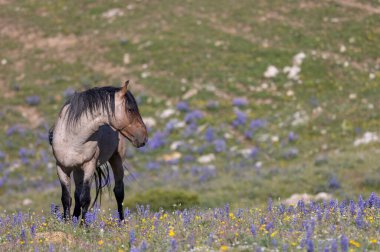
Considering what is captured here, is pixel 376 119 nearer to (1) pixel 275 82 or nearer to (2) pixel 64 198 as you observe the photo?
(1) pixel 275 82

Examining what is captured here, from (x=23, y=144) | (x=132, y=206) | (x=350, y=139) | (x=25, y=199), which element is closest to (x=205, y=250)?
(x=132, y=206)

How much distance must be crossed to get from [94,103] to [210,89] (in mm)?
24589

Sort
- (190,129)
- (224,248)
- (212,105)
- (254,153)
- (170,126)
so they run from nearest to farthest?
(224,248) < (254,153) < (190,129) < (170,126) < (212,105)

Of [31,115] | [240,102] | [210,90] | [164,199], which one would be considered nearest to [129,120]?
[164,199]

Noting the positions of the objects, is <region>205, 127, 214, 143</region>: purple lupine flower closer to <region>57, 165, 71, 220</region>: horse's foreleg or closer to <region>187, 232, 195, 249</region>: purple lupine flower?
<region>57, 165, 71, 220</region>: horse's foreleg

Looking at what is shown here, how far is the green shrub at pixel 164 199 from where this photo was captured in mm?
23206

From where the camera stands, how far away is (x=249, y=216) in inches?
372

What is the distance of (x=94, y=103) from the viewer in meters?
10.5

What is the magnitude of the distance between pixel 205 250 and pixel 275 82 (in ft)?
93.4

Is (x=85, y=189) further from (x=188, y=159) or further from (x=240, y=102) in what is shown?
(x=240, y=102)

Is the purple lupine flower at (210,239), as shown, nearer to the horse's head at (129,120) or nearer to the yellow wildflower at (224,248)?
the yellow wildflower at (224,248)

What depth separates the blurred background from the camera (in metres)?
27.0

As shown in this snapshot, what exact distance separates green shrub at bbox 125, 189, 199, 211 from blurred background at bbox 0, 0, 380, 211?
6 cm

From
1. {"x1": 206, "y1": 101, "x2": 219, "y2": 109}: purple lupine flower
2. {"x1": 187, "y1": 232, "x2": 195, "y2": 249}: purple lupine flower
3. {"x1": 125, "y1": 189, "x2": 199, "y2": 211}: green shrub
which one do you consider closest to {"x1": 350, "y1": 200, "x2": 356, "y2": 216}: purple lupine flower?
{"x1": 187, "y1": 232, "x2": 195, "y2": 249}: purple lupine flower
